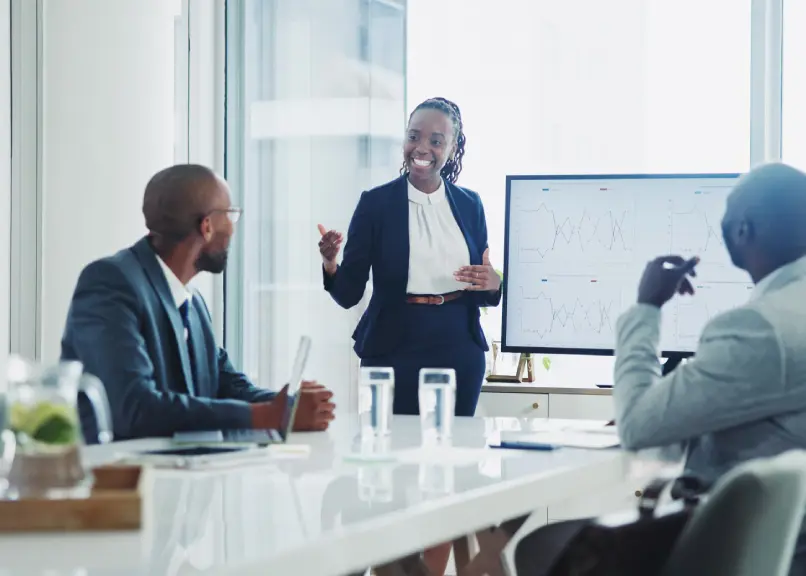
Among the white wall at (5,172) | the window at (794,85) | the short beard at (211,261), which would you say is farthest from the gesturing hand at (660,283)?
the white wall at (5,172)

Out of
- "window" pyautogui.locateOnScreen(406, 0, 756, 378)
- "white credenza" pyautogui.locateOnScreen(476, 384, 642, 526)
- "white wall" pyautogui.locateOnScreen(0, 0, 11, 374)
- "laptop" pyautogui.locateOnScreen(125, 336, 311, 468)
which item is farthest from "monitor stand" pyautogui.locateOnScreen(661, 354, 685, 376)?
"white wall" pyautogui.locateOnScreen(0, 0, 11, 374)

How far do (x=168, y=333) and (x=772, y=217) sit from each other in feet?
4.14

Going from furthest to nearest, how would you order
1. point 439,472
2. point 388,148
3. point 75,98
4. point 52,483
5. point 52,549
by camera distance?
point 388,148
point 75,98
point 439,472
point 52,483
point 52,549

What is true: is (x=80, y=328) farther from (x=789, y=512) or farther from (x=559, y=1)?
(x=559, y=1)

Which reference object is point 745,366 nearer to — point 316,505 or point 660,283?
point 660,283

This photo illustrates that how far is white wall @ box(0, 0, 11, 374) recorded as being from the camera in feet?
12.1

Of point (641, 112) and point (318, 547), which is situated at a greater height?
point (641, 112)

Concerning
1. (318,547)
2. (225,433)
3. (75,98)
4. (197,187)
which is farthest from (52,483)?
(75,98)

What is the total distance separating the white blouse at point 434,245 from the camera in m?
3.38

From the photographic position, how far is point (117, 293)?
2.31 m

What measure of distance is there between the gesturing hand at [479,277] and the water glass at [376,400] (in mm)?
1086

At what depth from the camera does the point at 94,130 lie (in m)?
4.20

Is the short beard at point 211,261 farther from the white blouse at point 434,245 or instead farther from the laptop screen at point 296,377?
the white blouse at point 434,245

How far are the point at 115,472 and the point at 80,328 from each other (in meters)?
1.14
